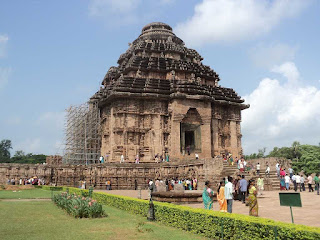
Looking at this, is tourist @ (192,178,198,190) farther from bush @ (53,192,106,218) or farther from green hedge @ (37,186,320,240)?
bush @ (53,192,106,218)

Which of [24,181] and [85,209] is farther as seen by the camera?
[24,181]

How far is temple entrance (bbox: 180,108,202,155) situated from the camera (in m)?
31.4

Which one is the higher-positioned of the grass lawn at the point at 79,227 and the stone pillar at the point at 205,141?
the stone pillar at the point at 205,141

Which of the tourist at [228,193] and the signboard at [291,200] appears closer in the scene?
the signboard at [291,200]

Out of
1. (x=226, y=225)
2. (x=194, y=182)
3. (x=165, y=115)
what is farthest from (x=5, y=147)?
(x=226, y=225)

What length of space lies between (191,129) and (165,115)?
3.34 metres

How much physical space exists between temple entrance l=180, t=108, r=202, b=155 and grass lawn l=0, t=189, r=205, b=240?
19.8m

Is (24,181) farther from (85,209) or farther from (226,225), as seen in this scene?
(226,225)

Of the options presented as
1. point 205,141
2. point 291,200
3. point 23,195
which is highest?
point 205,141

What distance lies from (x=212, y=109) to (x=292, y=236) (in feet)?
93.7

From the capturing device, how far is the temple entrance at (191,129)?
31422 millimetres

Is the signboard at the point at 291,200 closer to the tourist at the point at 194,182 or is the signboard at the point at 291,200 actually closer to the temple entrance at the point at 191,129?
the tourist at the point at 194,182

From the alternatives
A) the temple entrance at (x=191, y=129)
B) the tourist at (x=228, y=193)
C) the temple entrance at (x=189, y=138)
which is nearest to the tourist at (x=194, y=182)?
the temple entrance at (x=191, y=129)

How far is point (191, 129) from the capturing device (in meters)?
32.0
